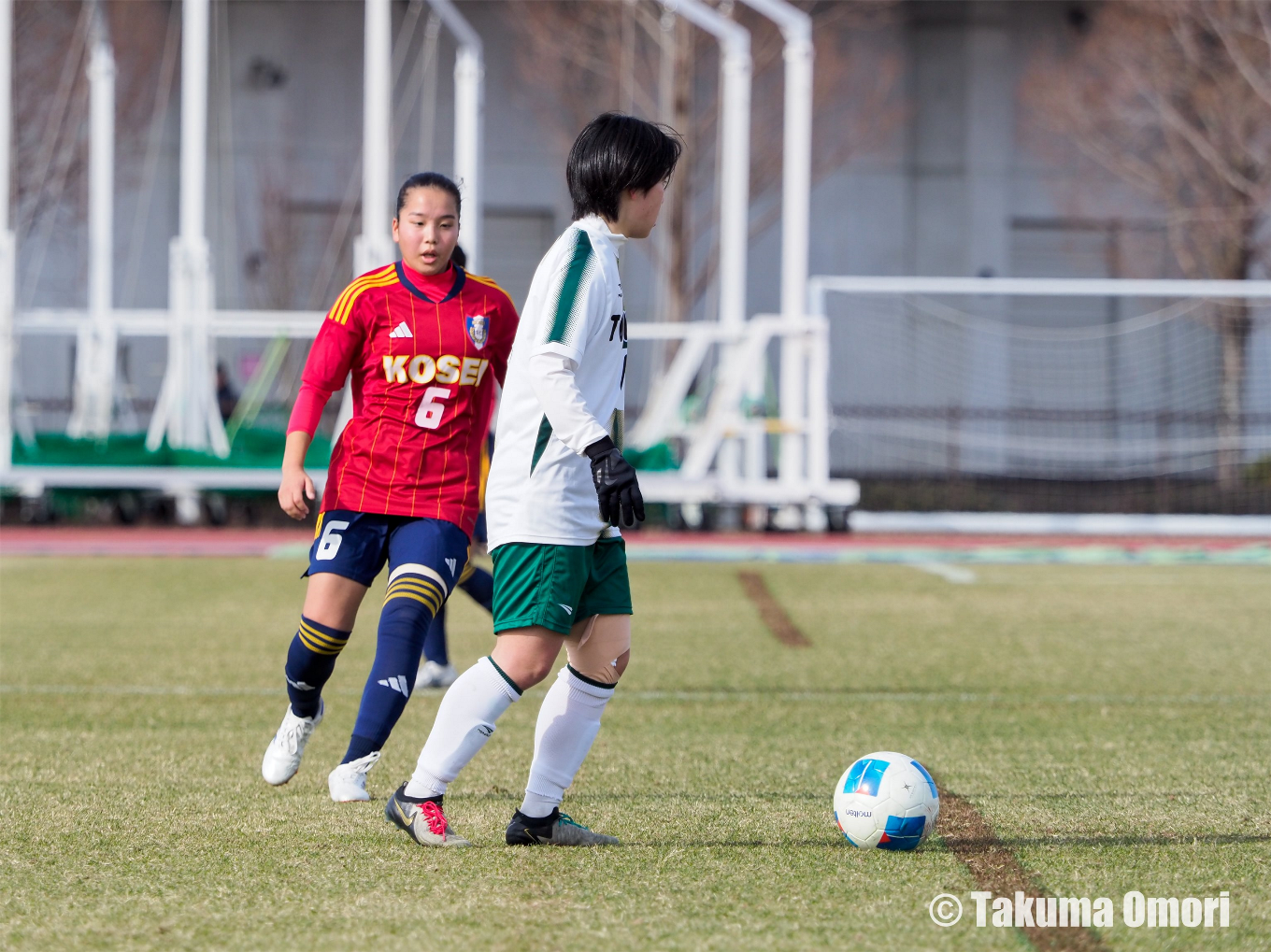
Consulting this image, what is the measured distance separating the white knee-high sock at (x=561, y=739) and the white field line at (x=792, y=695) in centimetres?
253

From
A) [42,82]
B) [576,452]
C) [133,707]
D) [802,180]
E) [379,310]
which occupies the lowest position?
[133,707]

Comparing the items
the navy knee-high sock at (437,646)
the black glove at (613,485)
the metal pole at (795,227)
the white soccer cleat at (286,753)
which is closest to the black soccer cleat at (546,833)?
the black glove at (613,485)

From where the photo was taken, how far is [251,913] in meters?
2.99

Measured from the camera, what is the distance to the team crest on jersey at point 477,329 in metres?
4.27

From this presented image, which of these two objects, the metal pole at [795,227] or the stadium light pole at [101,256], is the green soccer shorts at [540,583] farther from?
the stadium light pole at [101,256]

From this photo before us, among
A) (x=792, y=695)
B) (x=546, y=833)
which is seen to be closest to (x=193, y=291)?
(x=792, y=695)

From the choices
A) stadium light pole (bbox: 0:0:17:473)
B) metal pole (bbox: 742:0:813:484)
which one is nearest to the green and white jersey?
metal pole (bbox: 742:0:813:484)

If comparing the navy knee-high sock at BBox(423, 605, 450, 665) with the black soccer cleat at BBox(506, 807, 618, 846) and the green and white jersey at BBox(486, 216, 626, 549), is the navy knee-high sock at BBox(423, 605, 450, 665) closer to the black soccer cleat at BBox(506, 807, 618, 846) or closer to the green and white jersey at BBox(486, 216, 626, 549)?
the black soccer cleat at BBox(506, 807, 618, 846)

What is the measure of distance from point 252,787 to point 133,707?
171cm

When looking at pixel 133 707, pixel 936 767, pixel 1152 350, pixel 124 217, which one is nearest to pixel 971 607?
pixel 936 767

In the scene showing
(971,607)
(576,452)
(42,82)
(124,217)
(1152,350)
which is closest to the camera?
(576,452)

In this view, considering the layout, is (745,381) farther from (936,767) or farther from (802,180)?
(936,767)

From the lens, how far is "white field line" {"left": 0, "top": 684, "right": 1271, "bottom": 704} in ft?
20.0

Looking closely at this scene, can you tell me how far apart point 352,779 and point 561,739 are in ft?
2.43
